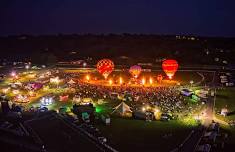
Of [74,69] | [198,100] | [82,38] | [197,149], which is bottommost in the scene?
[197,149]

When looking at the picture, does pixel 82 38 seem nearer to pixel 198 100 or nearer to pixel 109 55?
pixel 109 55

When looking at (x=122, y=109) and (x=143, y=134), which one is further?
(x=122, y=109)

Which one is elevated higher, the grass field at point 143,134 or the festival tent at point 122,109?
the festival tent at point 122,109

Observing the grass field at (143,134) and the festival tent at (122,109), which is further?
the festival tent at (122,109)

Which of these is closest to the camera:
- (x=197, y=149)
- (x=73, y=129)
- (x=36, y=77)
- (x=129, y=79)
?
(x=197, y=149)

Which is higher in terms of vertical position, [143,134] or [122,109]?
[122,109]

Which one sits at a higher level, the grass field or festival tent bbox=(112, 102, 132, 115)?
festival tent bbox=(112, 102, 132, 115)

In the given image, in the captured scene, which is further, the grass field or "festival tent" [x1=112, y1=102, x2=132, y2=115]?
"festival tent" [x1=112, y1=102, x2=132, y2=115]

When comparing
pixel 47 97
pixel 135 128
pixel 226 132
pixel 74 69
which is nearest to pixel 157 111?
pixel 135 128
